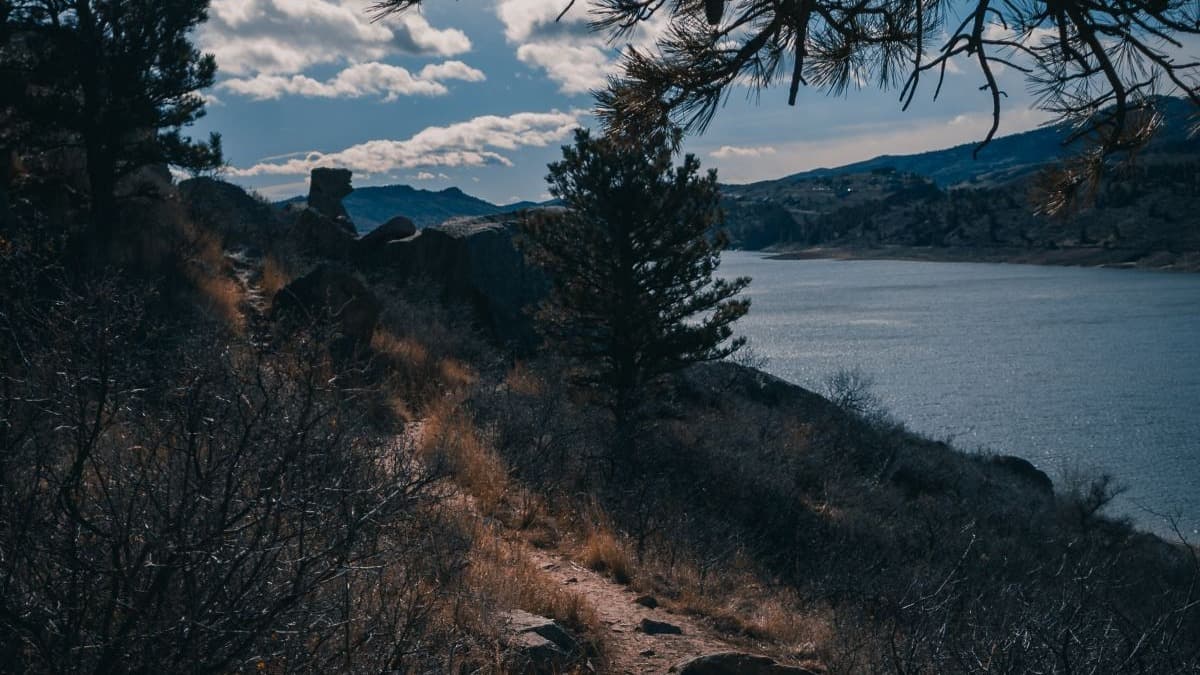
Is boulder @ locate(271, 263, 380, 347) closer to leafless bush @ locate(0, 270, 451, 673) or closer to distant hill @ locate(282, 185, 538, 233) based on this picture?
leafless bush @ locate(0, 270, 451, 673)

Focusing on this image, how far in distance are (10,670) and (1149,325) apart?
41013 millimetres

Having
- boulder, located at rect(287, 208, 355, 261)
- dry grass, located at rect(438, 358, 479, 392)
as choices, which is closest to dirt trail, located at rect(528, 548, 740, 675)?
dry grass, located at rect(438, 358, 479, 392)

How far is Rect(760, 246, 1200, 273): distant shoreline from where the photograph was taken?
2281 inches

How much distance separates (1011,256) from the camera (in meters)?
70.9

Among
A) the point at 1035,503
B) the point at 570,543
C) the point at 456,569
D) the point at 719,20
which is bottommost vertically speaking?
the point at 1035,503

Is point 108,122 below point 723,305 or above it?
above

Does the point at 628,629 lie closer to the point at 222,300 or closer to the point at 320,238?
the point at 222,300

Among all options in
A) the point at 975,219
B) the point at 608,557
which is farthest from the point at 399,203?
the point at 608,557

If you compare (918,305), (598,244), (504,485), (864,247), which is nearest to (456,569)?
(504,485)

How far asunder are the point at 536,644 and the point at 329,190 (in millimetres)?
19481

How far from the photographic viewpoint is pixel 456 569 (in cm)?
464

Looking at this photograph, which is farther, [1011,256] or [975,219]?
[975,219]

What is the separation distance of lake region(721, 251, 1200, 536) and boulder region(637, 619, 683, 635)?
28.6ft

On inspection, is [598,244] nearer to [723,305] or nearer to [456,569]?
[723,305]
